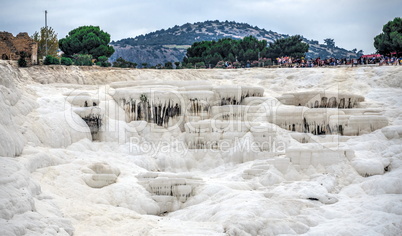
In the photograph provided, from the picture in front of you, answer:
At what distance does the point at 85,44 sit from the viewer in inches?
1914

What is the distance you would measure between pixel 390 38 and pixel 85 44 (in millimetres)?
25404

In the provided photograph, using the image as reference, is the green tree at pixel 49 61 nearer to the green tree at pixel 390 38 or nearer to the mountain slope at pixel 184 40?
the green tree at pixel 390 38

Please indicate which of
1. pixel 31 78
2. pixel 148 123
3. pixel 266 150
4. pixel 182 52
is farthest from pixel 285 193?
pixel 182 52

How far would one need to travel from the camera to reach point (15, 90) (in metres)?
22.8

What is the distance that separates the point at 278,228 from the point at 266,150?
903cm

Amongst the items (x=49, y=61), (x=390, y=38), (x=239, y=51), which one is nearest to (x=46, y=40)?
(x=49, y=61)

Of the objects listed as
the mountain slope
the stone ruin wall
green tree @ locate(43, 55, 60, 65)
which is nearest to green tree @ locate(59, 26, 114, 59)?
green tree @ locate(43, 55, 60, 65)

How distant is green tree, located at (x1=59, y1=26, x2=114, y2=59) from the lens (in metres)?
48.6

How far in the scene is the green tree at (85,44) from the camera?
4859cm

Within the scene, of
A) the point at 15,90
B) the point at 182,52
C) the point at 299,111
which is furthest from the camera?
the point at 182,52

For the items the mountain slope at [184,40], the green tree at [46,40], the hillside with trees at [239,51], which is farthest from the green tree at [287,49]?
the mountain slope at [184,40]

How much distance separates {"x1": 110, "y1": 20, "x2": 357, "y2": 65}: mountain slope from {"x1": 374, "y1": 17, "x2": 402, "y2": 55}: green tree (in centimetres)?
5498

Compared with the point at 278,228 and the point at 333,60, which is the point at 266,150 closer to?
the point at 278,228

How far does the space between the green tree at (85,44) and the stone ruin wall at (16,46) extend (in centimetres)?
1457
